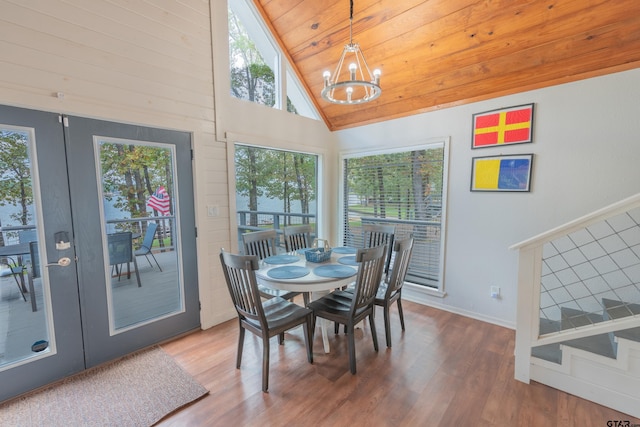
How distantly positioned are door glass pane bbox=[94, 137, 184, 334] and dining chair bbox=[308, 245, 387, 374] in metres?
1.51

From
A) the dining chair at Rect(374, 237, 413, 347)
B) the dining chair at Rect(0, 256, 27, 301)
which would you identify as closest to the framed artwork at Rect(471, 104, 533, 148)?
the dining chair at Rect(374, 237, 413, 347)

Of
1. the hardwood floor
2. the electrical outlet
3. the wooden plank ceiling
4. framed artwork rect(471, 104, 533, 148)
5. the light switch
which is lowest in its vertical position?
the hardwood floor

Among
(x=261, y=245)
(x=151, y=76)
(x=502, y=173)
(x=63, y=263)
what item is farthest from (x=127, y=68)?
(x=502, y=173)

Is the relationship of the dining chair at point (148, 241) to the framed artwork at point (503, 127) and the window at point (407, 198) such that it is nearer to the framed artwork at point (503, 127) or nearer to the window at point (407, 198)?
the window at point (407, 198)

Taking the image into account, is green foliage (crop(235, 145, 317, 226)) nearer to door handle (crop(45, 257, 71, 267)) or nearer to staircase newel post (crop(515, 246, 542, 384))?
door handle (crop(45, 257, 71, 267))

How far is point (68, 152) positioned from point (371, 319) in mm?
2802

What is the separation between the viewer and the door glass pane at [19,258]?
1.91m

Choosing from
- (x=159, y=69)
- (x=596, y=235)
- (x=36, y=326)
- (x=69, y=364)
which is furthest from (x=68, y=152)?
(x=596, y=235)

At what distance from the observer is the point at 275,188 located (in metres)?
4.72

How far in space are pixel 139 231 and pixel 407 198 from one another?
10.1 ft

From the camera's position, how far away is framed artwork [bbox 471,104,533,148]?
→ 269 cm

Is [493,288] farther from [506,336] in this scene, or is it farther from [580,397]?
[580,397]

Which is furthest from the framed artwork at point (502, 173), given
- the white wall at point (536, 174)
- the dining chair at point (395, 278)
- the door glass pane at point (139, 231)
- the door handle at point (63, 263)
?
the door handle at point (63, 263)

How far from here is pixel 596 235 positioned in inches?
95.1
